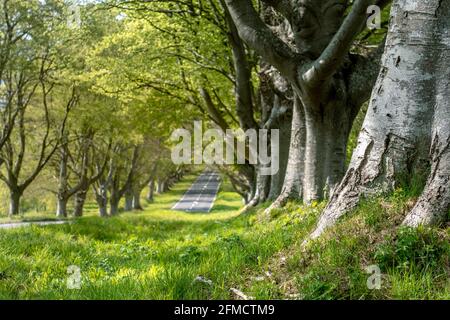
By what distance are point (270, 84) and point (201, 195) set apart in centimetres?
6098

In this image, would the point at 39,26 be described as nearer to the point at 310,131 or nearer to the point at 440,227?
the point at 310,131

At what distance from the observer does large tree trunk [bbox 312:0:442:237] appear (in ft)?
14.3

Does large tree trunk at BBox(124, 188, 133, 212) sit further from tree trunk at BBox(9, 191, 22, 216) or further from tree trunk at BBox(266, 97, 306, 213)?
tree trunk at BBox(266, 97, 306, 213)

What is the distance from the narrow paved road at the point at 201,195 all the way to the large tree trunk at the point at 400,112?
45.6 m

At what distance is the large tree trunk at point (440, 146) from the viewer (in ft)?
12.6

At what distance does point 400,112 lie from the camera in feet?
14.5

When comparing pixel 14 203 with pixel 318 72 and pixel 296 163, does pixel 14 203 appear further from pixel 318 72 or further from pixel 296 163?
pixel 318 72

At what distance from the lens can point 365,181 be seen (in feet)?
14.8

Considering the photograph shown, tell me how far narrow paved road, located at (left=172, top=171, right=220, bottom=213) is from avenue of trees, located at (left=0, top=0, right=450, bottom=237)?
62.1 ft

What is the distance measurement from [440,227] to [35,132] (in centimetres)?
2863

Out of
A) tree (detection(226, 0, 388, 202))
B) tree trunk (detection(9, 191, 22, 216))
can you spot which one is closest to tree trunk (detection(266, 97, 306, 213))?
tree (detection(226, 0, 388, 202))

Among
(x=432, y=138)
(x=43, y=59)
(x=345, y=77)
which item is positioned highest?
(x=43, y=59)

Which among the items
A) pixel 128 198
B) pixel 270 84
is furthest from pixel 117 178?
pixel 270 84
